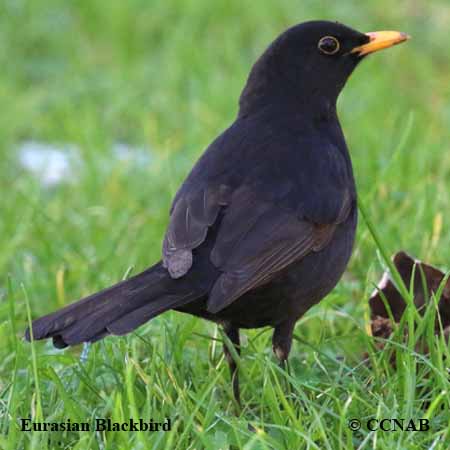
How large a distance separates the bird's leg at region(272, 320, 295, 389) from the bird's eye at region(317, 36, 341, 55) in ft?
3.96

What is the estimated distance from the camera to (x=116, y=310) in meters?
3.73

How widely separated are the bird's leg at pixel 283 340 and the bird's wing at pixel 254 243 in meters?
0.31

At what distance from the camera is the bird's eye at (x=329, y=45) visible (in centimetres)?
468

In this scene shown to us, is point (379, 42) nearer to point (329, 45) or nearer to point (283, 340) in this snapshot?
point (329, 45)

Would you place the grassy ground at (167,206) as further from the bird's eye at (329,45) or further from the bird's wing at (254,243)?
the bird's eye at (329,45)

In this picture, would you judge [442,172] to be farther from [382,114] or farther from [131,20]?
[131,20]

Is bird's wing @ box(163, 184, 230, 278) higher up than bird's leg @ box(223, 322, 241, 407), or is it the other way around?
bird's wing @ box(163, 184, 230, 278)

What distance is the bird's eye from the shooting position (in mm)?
4676

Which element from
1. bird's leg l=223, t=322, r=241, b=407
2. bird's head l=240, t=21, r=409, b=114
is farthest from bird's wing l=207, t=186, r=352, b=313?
bird's head l=240, t=21, r=409, b=114

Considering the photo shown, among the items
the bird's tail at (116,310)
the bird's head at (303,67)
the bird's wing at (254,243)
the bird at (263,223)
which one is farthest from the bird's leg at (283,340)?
the bird's head at (303,67)

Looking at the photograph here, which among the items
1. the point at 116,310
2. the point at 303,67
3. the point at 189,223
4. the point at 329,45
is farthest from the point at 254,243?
the point at 329,45

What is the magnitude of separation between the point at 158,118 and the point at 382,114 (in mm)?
1610

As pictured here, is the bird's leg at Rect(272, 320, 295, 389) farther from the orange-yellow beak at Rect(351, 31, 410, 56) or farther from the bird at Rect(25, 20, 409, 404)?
the orange-yellow beak at Rect(351, 31, 410, 56)

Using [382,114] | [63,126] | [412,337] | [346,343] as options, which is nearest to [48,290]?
[346,343]
